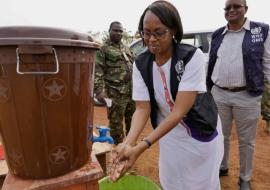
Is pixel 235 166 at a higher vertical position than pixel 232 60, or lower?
lower

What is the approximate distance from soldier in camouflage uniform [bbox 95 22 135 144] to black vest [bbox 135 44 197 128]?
1.82 meters

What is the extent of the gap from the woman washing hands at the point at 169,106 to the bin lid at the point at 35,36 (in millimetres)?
417

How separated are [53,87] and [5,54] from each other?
232 millimetres

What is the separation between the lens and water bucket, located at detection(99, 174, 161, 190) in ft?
6.09

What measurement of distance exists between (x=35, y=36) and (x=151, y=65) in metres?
0.68

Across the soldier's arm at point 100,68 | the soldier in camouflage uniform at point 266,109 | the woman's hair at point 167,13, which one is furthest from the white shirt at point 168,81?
the soldier in camouflage uniform at point 266,109

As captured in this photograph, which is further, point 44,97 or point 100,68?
point 100,68

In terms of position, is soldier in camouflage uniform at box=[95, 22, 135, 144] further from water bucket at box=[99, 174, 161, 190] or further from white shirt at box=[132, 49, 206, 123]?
white shirt at box=[132, 49, 206, 123]

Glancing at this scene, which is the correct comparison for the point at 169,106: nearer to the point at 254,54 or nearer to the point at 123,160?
the point at 123,160

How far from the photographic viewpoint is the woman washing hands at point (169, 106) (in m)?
1.39

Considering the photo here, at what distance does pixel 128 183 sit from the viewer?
6.40 feet

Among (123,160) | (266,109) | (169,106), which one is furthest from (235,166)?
(123,160)

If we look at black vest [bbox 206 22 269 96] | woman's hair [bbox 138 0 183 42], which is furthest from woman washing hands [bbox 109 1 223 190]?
black vest [bbox 206 22 269 96]

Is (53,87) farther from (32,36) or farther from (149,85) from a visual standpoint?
(149,85)
